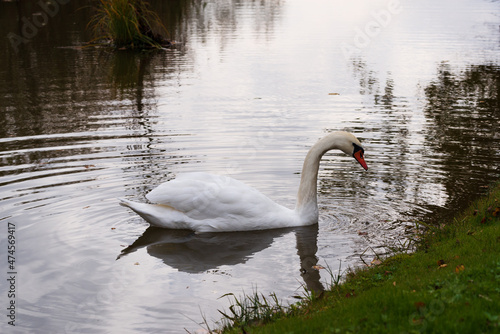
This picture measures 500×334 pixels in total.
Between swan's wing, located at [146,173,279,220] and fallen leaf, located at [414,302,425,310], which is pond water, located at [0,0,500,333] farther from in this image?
fallen leaf, located at [414,302,425,310]

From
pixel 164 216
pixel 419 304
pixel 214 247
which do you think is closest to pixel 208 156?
pixel 164 216

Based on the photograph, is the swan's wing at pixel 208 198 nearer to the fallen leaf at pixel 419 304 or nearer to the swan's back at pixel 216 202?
the swan's back at pixel 216 202

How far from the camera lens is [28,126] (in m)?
12.7

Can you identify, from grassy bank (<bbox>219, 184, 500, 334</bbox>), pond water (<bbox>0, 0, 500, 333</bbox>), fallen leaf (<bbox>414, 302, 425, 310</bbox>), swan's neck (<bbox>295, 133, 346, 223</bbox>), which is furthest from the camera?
swan's neck (<bbox>295, 133, 346, 223</bbox>)

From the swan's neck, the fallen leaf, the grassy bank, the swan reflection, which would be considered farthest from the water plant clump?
the fallen leaf

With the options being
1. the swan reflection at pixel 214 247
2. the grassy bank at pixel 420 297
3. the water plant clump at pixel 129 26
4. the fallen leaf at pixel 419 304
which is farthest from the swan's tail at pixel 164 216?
the water plant clump at pixel 129 26

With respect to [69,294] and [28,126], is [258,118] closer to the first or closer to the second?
[28,126]

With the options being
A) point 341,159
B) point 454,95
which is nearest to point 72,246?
point 341,159

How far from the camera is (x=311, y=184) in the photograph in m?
8.53

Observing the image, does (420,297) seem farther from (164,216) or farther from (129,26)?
(129,26)

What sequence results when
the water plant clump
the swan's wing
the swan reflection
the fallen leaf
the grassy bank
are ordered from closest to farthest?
1. the grassy bank
2. the fallen leaf
3. the swan reflection
4. the swan's wing
5. the water plant clump

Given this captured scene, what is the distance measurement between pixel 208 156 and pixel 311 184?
9.96 feet

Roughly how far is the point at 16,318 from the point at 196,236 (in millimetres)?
2846

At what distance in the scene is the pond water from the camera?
22.1 ft
